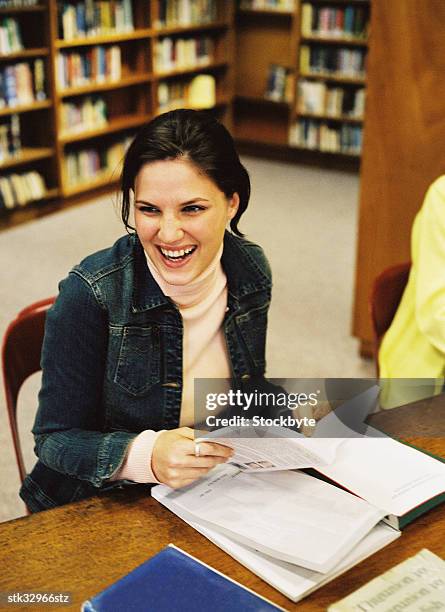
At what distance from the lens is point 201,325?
151 centimetres

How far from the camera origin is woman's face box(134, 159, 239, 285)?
1.30m

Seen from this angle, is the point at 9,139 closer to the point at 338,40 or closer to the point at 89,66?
the point at 89,66

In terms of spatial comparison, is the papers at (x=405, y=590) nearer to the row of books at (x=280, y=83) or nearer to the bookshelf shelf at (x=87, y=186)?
the bookshelf shelf at (x=87, y=186)

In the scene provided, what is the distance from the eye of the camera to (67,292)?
1.37 metres

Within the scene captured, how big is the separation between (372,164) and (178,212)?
2054 millimetres

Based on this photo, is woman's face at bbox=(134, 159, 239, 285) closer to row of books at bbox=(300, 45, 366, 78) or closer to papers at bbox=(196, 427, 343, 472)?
papers at bbox=(196, 427, 343, 472)

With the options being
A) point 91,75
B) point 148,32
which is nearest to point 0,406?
point 91,75

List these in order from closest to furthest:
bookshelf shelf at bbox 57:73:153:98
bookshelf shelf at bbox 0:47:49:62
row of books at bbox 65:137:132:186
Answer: bookshelf shelf at bbox 0:47:49:62, bookshelf shelf at bbox 57:73:153:98, row of books at bbox 65:137:132:186

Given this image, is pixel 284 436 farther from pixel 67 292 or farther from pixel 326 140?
pixel 326 140

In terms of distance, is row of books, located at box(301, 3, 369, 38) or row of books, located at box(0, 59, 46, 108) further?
row of books, located at box(301, 3, 369, 38)

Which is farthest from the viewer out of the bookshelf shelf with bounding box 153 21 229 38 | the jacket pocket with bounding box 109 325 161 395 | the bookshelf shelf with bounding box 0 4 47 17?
the bookshelf shelf with bounding box 153 21 229 38

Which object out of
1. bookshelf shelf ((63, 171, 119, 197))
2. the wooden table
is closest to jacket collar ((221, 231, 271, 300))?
the wooden table

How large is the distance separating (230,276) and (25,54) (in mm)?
4071

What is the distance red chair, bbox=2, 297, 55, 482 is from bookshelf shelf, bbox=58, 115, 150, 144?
4.09 m
